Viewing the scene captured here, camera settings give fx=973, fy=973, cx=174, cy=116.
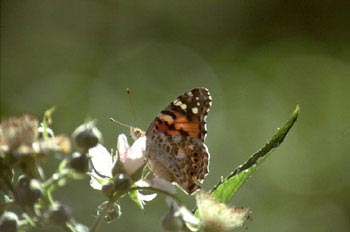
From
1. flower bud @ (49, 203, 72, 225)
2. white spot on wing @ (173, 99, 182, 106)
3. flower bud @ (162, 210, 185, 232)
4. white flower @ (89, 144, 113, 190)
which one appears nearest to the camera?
flower bud @ (49, 203, 72, 225)

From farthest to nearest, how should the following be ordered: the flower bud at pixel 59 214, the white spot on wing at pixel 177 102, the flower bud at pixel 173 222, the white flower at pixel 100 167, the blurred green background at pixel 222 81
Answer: the blurred green background at pixel 222 81
the white spot on wing at pixel 177 102
the white flower at pixel 100 167
the flower bud at pixel 173 222
the flower bud at pixel 59 214

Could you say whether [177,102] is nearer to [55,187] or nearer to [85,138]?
[85,138]

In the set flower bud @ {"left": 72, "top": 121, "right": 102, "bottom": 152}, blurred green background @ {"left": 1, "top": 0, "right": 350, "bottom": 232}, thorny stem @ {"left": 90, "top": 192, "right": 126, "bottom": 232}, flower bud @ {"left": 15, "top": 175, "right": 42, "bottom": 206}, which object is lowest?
flower bud @ {"left": 15, "top": 175, "right": 42, "bottom": 206}

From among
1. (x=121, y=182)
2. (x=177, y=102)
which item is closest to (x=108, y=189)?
(x=121, y=182)

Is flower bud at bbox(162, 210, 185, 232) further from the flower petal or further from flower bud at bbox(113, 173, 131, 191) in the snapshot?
the flower petal

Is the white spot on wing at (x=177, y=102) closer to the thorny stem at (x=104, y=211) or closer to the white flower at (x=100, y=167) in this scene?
the white flower at (x=100, y=167)

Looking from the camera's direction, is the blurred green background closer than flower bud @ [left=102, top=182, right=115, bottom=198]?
No

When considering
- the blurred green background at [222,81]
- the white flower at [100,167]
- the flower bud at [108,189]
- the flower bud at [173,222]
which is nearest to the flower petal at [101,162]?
the white flower at [100,167]

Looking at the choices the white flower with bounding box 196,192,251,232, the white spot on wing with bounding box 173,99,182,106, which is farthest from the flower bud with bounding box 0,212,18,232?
the white spot on wing with bounding box 173,99,182,106
